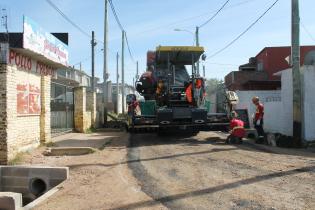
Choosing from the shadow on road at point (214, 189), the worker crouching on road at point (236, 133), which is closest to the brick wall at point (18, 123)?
the shadow on road at point (214, 189)

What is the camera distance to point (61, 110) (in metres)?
22.1

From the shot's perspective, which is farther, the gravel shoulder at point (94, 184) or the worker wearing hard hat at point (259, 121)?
the worker wearing hard hat at point (259, 121)

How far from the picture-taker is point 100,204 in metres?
7.75

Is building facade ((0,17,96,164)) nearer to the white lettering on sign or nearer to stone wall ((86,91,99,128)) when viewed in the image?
the white lettering on sign

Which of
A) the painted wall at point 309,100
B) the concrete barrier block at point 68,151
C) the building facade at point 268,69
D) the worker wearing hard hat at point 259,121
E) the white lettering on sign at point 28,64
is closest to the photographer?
the white lettering on sign at point 28,64

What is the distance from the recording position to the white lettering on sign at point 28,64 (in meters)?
13.0

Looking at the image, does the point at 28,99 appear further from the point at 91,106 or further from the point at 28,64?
the point at 91,106

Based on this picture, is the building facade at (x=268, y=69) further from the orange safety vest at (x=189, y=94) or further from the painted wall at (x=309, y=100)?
the orange safety vest at (x=189, y=94)

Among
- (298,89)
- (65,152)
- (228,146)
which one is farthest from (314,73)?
(65,152)

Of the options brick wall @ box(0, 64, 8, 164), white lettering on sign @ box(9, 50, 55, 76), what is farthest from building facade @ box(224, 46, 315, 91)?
brick wall @ box(0, 64, 8, 164)

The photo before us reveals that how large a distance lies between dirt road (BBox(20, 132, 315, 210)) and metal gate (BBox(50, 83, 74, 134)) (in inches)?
273

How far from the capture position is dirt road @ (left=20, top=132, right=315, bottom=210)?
764cm

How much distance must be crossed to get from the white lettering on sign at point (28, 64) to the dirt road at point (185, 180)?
8.22 ft

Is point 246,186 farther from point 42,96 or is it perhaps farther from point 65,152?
point 42,96
